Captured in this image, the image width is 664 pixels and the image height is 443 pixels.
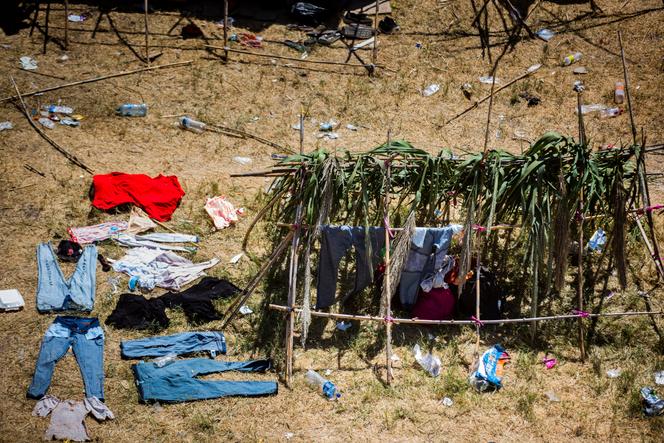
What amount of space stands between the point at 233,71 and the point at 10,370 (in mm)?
6097

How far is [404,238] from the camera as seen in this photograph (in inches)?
247

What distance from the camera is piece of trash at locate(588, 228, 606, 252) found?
758 cm

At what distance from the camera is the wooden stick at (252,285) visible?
6391 millimetres

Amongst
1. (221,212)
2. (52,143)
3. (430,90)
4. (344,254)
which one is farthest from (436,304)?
(52,143)

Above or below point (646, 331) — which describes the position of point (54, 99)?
above

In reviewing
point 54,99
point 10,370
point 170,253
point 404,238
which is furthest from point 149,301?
point 54,99

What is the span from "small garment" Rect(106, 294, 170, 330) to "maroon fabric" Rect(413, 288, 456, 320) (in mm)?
2412

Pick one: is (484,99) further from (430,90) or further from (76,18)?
(76,18)

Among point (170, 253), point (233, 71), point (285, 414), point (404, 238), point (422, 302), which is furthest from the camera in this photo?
point (233, 71)

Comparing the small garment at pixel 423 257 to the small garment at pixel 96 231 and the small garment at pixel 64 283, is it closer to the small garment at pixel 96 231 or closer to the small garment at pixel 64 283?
the small garment at pixel 64 283

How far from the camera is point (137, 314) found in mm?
6605

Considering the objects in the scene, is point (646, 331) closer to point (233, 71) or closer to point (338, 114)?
point (338, 114)

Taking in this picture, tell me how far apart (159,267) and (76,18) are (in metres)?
6.19

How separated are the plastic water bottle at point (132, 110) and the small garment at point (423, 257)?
194 inches
